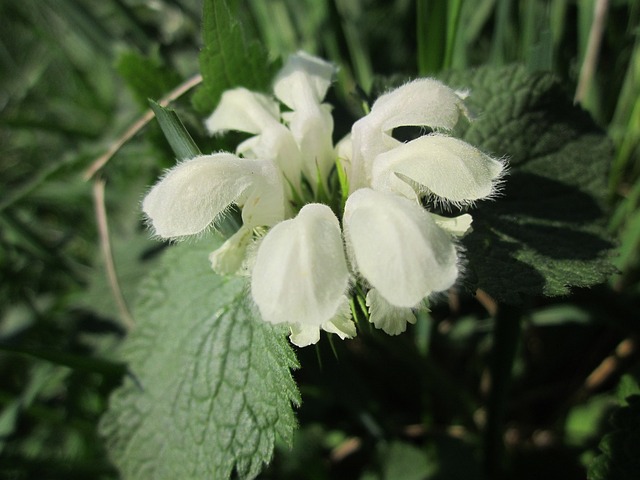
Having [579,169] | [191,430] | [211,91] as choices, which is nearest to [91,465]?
[191,430]

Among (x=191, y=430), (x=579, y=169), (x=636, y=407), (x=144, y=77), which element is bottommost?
(x=636, y=407)

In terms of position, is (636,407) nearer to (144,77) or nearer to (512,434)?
(512,434)

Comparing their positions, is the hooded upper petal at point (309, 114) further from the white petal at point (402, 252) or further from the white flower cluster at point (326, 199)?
the white petal at point (402, 252)

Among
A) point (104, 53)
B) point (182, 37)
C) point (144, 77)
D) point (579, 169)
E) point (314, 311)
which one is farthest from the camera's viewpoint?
point (182, 37)

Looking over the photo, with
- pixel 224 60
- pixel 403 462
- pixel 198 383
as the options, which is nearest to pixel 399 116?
pixel 224 60

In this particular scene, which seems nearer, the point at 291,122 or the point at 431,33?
the point at 291,122

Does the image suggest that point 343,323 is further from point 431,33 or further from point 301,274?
point 431,33
